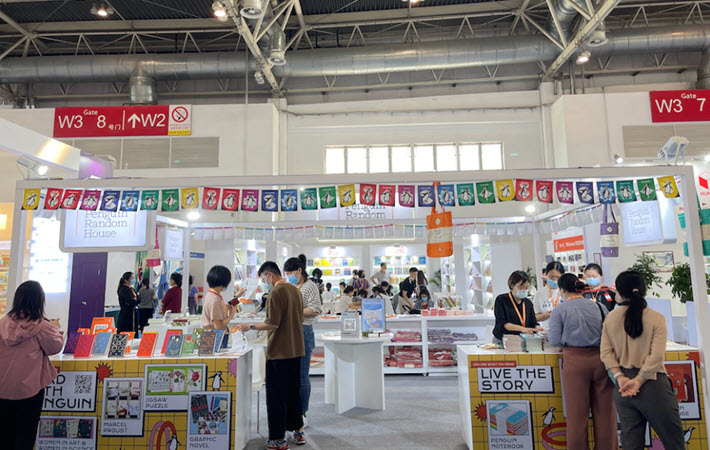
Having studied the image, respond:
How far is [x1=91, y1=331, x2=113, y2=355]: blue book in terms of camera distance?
154 inches

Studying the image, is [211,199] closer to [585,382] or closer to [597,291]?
[585,382]

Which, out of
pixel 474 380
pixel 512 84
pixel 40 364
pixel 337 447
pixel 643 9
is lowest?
pixel 337 447

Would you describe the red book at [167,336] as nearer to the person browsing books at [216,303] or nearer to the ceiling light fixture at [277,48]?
the person browsing books at [216,303]

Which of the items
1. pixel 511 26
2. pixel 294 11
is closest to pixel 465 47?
pixel 511 26

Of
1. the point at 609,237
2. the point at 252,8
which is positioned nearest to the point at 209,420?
the point at 609,237

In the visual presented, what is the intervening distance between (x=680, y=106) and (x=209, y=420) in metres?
12.6

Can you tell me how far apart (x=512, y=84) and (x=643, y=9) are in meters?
3.32

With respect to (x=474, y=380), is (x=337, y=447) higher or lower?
lower

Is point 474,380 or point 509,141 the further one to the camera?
point 509,141

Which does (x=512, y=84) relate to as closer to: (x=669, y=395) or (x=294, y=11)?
(x=294, y=11)

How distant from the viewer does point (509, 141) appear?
39.9 ft

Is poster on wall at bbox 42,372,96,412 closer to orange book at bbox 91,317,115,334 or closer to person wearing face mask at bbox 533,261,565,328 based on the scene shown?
orange book at bbox 91,317,115,334

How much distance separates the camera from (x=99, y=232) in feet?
16.2

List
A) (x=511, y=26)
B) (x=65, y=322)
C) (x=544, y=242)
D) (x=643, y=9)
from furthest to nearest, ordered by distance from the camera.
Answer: (x=544, y=242) < (x=511, y=26) < (x=643, y=9) < (x=65, y=322)
